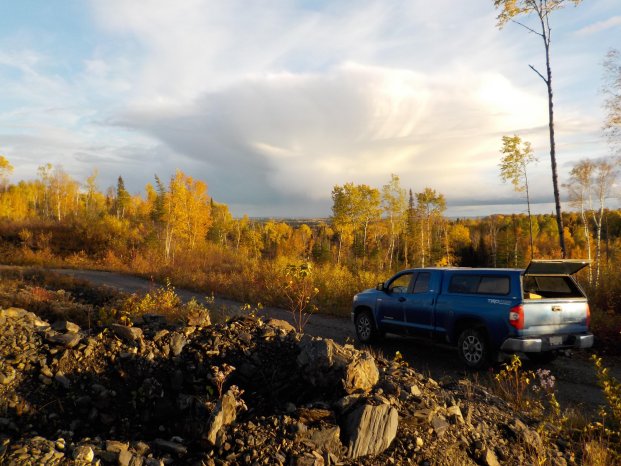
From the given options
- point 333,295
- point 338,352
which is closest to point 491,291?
point 338,352

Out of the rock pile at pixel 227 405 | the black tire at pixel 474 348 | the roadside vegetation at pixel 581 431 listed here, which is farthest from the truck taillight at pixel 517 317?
the rock pile at pixel 227 405

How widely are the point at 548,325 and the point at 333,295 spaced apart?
8.68 m

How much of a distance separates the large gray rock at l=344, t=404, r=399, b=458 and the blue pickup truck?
13.9 ft

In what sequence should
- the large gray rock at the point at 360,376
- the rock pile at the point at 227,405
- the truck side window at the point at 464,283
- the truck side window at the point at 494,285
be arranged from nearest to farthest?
the rock pile at the point at 227,405 < the large gray rock at the point at 360,376 < the truck side window at the point at 494,285 < the truck side window at the point at 464,283

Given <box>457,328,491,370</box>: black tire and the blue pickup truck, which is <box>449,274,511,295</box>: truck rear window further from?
<box>457,328,491,370</box>: black tire

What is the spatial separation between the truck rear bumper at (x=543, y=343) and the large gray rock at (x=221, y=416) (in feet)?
16.9

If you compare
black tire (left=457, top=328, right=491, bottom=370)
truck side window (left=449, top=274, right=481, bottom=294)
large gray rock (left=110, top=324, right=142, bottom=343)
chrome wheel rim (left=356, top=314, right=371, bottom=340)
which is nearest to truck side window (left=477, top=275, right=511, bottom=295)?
truck side window (left=449, top=274, right=481, bottom=294)

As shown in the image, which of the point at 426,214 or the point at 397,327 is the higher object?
the point at 426,214

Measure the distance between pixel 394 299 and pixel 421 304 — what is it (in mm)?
777

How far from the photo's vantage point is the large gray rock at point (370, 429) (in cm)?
367

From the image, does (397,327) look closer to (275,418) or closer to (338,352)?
(338,352)

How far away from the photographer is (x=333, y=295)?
50.6 feet

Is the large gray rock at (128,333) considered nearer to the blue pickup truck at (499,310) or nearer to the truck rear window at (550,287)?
the blue pickup truck at (499,310)

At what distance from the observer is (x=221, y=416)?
3748 mm
